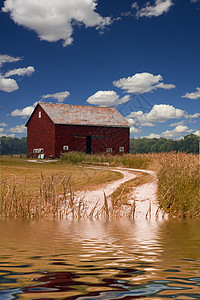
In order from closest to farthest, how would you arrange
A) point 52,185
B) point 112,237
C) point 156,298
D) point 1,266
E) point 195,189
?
1. point 156,298
2. point 1,266
3. point 112,237
4. point 52,185
5. point 195,189

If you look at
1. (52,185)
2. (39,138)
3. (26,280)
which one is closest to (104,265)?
(26,280)

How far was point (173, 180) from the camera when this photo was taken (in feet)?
39.8

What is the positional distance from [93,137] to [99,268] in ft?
149

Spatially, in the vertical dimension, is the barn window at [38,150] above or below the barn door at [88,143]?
below

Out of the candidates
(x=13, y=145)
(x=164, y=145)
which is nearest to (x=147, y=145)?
(x=164, y=145)

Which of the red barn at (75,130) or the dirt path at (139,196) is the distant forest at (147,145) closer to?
the red barn at (75,130)

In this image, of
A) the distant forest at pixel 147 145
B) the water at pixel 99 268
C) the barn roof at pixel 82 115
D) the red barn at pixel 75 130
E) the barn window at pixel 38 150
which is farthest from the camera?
the distant forest at pixel 147 145

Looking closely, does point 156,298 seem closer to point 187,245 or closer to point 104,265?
point 104,265

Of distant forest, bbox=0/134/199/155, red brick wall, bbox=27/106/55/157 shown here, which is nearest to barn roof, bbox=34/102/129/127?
red brick wall, bbox=27/106/55/157

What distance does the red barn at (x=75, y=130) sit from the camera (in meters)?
46.1

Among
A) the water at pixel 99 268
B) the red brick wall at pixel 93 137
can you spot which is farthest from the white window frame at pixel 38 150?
the water at pixel 99 268

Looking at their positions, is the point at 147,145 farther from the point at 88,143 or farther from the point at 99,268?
the point at 99,268

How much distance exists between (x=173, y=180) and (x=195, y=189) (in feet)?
2.87

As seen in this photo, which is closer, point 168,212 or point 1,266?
point 1,266
